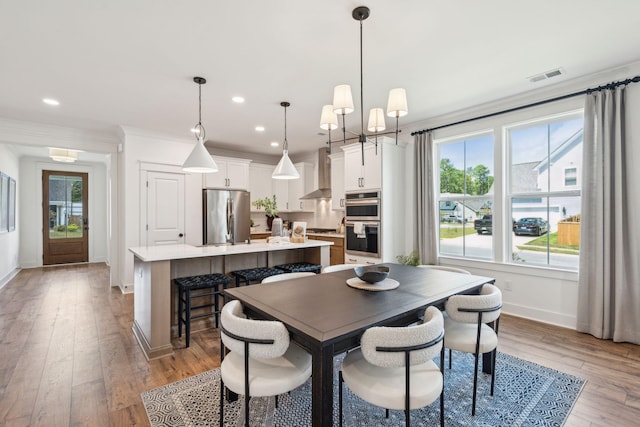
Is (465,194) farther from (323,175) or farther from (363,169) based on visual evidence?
(323,175)

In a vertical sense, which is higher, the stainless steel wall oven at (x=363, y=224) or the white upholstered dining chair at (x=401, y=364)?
the stainless steel wall oven at (x=363, y=224)

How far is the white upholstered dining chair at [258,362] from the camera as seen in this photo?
146 cm

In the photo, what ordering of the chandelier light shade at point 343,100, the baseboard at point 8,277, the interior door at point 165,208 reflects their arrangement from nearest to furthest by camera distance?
the chandelier light shade at point 343,100, the interior door at point 165,208, the baseboard at point 8,277

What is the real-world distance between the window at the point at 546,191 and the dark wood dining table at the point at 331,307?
1.82m

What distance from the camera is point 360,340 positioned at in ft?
4.91

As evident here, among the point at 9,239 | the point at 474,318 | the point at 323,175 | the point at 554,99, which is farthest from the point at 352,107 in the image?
the point at 9,239

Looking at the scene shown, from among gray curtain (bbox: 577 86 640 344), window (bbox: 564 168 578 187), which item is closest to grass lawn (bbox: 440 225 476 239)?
window (bbox: 564 168 578 187)

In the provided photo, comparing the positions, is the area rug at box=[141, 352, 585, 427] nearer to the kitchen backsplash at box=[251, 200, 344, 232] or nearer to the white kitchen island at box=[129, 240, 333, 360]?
the white kitchen island at box=[129, 240, 333, 360]

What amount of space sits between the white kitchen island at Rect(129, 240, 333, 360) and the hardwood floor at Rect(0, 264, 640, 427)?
17cm

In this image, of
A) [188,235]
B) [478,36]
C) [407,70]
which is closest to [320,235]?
[188,235]

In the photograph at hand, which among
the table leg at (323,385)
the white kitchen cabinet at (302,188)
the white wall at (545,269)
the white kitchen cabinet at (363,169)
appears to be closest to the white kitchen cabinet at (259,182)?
the white kitchen cabinet at (302,188)

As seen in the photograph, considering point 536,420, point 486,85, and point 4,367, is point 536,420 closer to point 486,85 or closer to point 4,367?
point 486,85

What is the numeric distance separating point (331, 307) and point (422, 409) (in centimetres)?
101

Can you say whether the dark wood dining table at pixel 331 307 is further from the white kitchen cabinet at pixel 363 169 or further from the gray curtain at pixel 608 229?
the white kitchen cabinet at pixel 363 169
